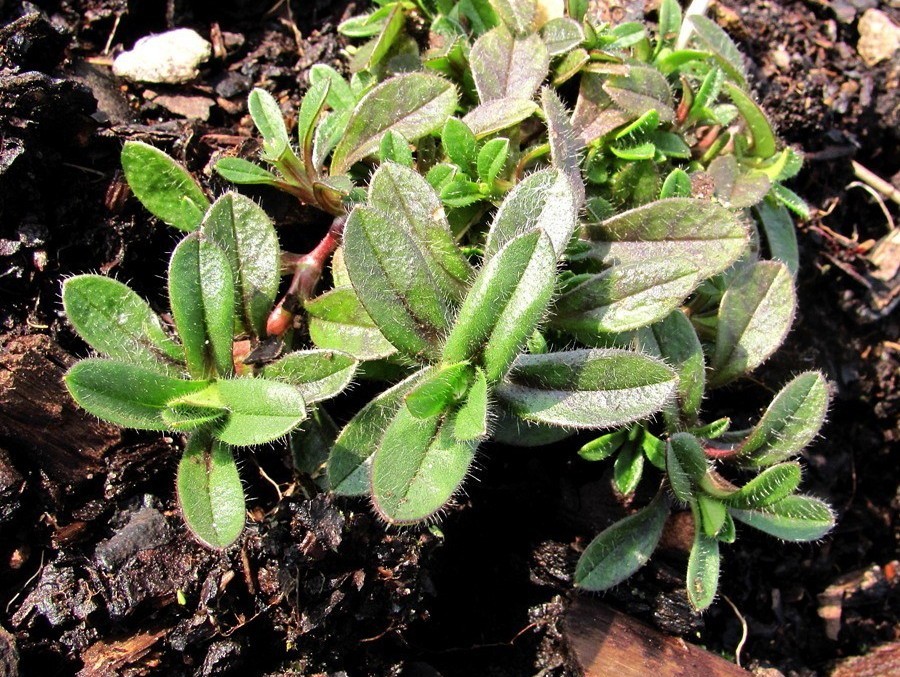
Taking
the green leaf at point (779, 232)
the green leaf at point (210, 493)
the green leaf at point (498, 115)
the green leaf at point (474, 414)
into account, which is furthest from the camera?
the green leaf at point (779, 232)

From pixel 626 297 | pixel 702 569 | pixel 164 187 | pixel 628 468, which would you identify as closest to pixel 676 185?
pixel 626 297

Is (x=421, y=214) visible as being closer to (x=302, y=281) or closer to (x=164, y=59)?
(x=302, y=281)

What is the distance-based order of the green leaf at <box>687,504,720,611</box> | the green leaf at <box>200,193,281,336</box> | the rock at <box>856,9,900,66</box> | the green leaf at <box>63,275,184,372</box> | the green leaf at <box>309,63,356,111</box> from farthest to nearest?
the rock at <box>856,9,900,66</box> → the green leaf at <box>309,63,356,111</box> → the green leaf at <box>687,504,720,611</box> → the green leaf at <box>200,193,281,336</box> → the green leaf at <box>63,275,184,372</box>

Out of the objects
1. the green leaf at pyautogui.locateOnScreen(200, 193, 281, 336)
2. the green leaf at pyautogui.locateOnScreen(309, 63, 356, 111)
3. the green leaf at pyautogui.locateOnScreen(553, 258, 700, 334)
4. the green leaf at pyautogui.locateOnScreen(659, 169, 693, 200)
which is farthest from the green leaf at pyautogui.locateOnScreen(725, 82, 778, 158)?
the green leaf at pyautogui.locateOnScreen(200, 193, 281, 336)

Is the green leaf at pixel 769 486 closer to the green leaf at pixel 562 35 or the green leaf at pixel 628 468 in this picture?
the green leaf at pixel 628 468

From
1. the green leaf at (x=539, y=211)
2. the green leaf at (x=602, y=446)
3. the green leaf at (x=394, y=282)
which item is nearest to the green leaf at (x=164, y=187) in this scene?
the green leaf at (x=394, y=282)

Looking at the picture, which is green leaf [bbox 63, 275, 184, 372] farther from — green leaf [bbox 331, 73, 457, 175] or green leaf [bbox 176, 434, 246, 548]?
green leaf [bbox 331, 73, 457, 175]

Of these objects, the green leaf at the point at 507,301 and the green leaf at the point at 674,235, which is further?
the green leaf at the point at 674,235
